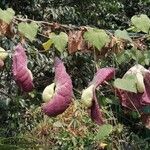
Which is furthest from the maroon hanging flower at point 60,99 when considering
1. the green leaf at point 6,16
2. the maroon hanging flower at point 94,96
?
the green leaf at point 6,16

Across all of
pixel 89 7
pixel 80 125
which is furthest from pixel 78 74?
pixel 89 7

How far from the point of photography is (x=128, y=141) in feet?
10.5

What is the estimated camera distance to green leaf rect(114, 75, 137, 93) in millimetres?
1179

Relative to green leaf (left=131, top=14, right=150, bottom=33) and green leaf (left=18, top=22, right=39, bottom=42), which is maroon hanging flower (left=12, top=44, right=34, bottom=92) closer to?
green leaf (left=18, top=22, right=39, bottom=42)

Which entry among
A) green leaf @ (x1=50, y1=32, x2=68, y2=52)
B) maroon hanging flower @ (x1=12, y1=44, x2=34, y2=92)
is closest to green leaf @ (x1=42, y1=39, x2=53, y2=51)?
green leaf @ (x1=50, y1=32, x2=68, y2=52)

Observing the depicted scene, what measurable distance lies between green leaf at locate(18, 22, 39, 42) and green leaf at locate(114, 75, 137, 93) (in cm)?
31

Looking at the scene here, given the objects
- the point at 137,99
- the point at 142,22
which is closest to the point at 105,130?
the point at 137,99

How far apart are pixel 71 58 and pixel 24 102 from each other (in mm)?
555

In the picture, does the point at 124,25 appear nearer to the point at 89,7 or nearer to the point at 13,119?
the point at 89,7

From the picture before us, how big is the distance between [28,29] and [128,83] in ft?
1.24

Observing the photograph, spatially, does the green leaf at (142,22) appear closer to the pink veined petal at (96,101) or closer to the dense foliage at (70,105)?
the dense foliage at (70,105)

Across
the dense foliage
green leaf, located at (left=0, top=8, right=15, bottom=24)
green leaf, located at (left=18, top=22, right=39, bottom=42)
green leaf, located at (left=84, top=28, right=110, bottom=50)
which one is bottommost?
the dense foliage

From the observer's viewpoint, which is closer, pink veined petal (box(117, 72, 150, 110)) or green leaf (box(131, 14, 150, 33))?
pink veined petal (box(117, 72, 150, 110))

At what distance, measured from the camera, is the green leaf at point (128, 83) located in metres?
1.18
